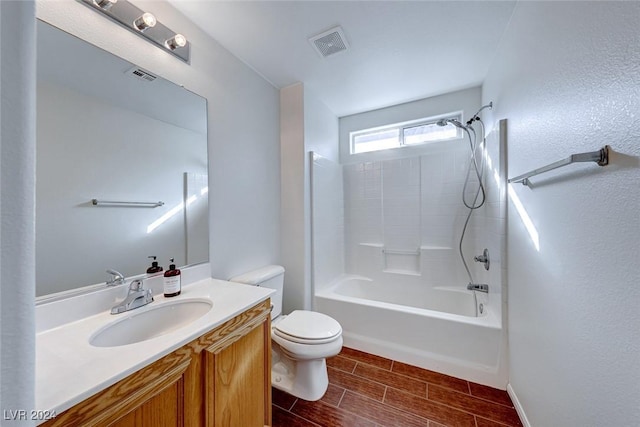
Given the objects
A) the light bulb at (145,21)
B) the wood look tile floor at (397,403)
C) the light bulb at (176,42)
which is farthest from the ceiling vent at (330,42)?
the wood look tile floor at (397,403)

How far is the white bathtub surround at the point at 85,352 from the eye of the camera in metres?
0.54

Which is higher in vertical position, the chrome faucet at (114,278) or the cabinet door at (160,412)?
the chrome faucet at (114,278)

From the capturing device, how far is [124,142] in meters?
1.09

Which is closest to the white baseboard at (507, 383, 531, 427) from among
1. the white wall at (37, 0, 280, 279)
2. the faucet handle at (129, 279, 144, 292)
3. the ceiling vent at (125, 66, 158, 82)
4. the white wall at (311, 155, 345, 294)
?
the white wall at (311, 155, 345, 294)

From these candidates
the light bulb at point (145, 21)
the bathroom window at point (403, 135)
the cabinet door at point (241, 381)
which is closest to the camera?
the cabinet door at point (241, 381)

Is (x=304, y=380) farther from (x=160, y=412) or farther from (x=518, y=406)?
(x=518, y=406)

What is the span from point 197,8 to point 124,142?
3.06 feet

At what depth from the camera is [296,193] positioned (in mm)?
2107

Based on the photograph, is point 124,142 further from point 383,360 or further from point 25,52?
point 383,360

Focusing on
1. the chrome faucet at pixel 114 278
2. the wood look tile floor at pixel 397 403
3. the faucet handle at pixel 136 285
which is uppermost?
the chrome faucet at pixel 114 278

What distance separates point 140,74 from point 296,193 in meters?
1.30

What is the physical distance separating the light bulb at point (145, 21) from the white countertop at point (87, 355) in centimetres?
137

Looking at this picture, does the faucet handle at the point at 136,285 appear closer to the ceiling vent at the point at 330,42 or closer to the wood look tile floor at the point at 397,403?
the wood look tile floor at the point at 397,403

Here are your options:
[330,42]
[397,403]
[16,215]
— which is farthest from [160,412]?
[330,42]
